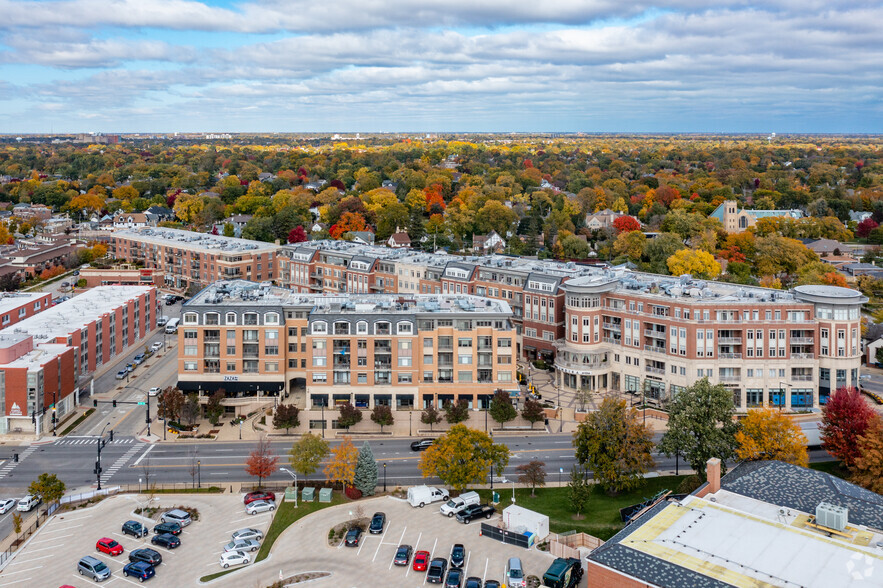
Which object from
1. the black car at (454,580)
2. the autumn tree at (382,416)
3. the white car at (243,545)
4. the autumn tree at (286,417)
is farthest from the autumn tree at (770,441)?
the autumn tree at (286,417)

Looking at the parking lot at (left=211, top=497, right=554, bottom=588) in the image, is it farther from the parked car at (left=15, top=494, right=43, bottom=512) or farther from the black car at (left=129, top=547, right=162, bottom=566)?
the parked car at (left=15, top=494, right=43, bottom=512)

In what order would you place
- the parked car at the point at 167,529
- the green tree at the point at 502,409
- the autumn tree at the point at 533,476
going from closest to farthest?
the parked car at the point at 167,529 → the autumn tree at the point at 533,476 → the green tree at the point at 502,409

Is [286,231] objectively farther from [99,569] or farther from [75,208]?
[99,569]

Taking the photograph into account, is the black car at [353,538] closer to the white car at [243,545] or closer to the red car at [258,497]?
the white car at [243,545]

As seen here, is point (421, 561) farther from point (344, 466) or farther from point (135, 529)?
point (135, 529)

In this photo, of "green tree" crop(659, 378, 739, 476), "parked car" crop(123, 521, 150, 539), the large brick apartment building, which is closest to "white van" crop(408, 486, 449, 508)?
"green tree" crop(659, 378, 739, 476)

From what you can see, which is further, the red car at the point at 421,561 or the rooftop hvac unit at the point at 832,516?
the red car at the point at 421,561

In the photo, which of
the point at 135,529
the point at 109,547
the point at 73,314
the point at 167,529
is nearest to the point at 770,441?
the point at 167,529
